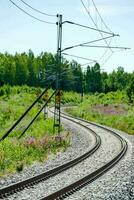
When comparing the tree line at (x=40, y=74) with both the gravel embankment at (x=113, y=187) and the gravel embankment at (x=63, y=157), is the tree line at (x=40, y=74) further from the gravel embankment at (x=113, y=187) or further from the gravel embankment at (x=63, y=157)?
the gravel embankment at (x=113, y=187)

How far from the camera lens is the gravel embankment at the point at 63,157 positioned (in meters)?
15.4

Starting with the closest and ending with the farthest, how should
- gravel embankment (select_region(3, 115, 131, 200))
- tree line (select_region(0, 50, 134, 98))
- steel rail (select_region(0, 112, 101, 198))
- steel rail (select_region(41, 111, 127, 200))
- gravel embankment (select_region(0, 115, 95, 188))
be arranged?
1. steel rail (select_region(41, 111, 127, 200))
2. gravel embankment (select_region(3, 115, 131, 200))
3. steel rail (select_region(0, 112, 101, 198))
4. gravel embankment (select_region(0, 115, 95, 188))
5. tree line (select_region(0, 50, 134, 98))

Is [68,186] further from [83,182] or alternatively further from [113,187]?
[113,187]

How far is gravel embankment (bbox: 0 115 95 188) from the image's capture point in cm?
1539

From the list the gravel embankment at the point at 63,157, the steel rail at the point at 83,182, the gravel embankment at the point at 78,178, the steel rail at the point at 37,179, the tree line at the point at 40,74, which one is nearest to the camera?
the steel rail at the point at 83,182

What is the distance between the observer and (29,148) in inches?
827

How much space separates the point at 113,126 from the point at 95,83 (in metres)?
112

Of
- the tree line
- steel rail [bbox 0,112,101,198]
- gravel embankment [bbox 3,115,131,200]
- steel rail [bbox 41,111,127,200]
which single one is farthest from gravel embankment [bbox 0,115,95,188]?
the tree line

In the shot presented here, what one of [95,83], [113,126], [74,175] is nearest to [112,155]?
[74,175]

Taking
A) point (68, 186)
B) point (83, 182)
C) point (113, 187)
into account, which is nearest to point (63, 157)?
point (83, 182)

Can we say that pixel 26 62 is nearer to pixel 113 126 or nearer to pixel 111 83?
pixel 111 83

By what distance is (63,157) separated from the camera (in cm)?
2045

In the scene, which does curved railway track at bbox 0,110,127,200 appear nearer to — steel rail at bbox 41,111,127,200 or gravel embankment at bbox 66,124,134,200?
steel rail at bbox 41,111,127,200

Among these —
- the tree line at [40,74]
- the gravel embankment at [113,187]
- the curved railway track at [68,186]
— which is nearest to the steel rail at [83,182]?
the curved railway track at [68,186]
